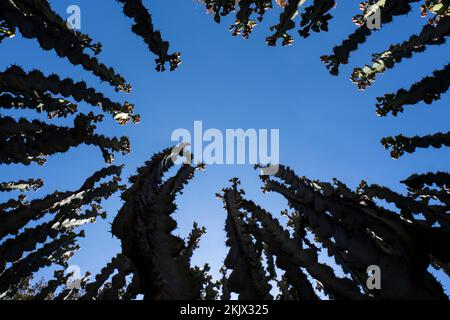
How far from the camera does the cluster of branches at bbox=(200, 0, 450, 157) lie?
3767mm

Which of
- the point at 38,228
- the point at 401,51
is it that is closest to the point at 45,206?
the point at 38,228

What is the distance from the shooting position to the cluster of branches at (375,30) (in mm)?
3767

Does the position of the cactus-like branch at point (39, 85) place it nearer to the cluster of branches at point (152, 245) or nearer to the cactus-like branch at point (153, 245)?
the cluster of branches at point (152, 245)

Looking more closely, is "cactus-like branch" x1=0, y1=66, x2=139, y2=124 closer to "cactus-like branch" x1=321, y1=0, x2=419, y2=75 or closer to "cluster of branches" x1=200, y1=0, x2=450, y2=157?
"cluster of branches" x1=200, y1=0, x2=450, y2=157

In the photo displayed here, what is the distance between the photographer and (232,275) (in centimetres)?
229

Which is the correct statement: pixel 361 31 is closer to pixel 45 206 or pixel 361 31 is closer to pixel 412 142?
pixel 412 142

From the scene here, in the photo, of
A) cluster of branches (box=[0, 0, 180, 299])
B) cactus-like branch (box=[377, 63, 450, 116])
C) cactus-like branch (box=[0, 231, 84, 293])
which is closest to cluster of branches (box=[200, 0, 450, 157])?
cactus-like branch (box=[377, 63, 450, 116])

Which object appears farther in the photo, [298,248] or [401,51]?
[401,51]

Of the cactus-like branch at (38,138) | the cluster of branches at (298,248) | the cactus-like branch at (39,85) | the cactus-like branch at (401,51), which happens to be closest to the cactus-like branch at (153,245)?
the cluster of branches at (298,248)

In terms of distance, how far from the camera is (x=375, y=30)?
13.2 ft

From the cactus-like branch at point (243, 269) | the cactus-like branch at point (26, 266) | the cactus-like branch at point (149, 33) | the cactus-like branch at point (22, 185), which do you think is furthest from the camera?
the cactus-like branch at point (22, 185)
